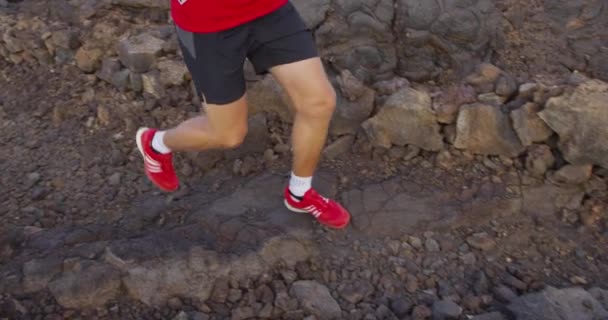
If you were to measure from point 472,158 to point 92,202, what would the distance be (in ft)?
6.07

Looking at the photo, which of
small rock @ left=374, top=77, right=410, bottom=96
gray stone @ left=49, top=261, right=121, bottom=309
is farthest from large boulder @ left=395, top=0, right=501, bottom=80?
gray stone @ left=49, top=261, right=121, bottom=309

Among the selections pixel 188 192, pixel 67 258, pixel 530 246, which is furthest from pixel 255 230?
pixel 530 246

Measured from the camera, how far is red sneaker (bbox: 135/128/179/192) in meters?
3.00

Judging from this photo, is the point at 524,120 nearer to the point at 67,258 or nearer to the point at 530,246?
the point at 530,246

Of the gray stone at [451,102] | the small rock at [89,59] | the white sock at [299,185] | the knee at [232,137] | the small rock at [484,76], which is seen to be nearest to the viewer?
the knee at [232,137]

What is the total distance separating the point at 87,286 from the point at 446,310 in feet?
4.57

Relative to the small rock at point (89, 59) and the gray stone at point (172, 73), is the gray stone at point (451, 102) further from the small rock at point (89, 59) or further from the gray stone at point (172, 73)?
the small rock at point (89, 59)

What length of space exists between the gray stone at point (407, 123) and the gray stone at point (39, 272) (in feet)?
5.14

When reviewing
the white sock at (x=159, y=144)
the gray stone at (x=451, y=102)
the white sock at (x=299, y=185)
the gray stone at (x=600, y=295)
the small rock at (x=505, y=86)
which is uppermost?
the small rock at (x=505, y=86)

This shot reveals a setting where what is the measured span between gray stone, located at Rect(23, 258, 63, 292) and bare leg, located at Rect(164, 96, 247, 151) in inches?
27.5

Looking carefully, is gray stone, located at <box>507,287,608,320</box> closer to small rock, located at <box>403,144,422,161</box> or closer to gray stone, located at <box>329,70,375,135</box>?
small rock, located at <box>403,144,422,161</box>

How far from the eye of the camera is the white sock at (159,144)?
9.66 ft

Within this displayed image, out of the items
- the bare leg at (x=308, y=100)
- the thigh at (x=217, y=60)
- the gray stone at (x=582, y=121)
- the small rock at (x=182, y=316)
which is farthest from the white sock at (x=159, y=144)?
the gray stone at (x=582, y=121)

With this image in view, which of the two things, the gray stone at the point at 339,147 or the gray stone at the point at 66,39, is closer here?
the gray stone at the point at 339,147
